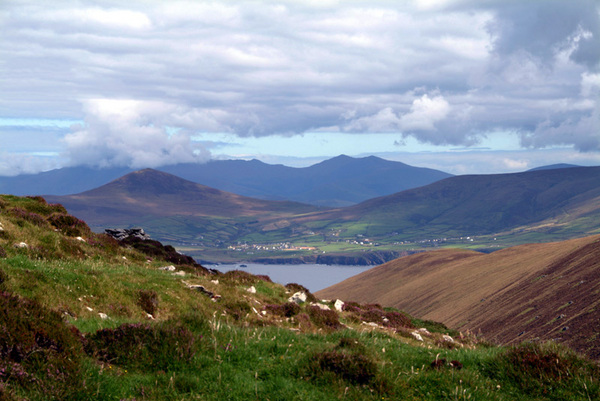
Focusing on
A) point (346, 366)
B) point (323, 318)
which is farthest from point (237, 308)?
point (346, 366)

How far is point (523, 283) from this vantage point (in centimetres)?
7125

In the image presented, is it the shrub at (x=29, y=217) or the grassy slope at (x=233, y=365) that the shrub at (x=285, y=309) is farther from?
the shrub at (x=29, y=217)

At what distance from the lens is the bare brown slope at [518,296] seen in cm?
4072

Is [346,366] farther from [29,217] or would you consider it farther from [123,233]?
[123,233]

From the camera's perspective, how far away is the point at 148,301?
741 inches

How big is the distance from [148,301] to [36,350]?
10837 mm

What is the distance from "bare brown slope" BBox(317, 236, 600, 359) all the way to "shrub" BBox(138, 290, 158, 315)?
83.2ft

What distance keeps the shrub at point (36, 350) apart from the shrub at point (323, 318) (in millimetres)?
13382

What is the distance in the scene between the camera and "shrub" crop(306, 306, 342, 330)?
2141 cm

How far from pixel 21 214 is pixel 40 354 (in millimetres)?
23903

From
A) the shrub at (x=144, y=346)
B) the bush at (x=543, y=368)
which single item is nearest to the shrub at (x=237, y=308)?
the shrub at (x=144, y=346)

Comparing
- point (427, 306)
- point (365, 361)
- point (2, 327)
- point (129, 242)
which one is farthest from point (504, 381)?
point (427, 306)

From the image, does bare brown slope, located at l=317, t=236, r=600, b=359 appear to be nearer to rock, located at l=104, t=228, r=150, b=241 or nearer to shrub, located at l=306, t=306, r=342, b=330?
Result: shrub, located at l=306, t=306, r=342, b=330

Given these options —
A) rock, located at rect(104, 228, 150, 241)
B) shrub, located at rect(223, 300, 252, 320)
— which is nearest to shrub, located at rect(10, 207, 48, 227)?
rock, located at rect(104, 228, 150, 241)
